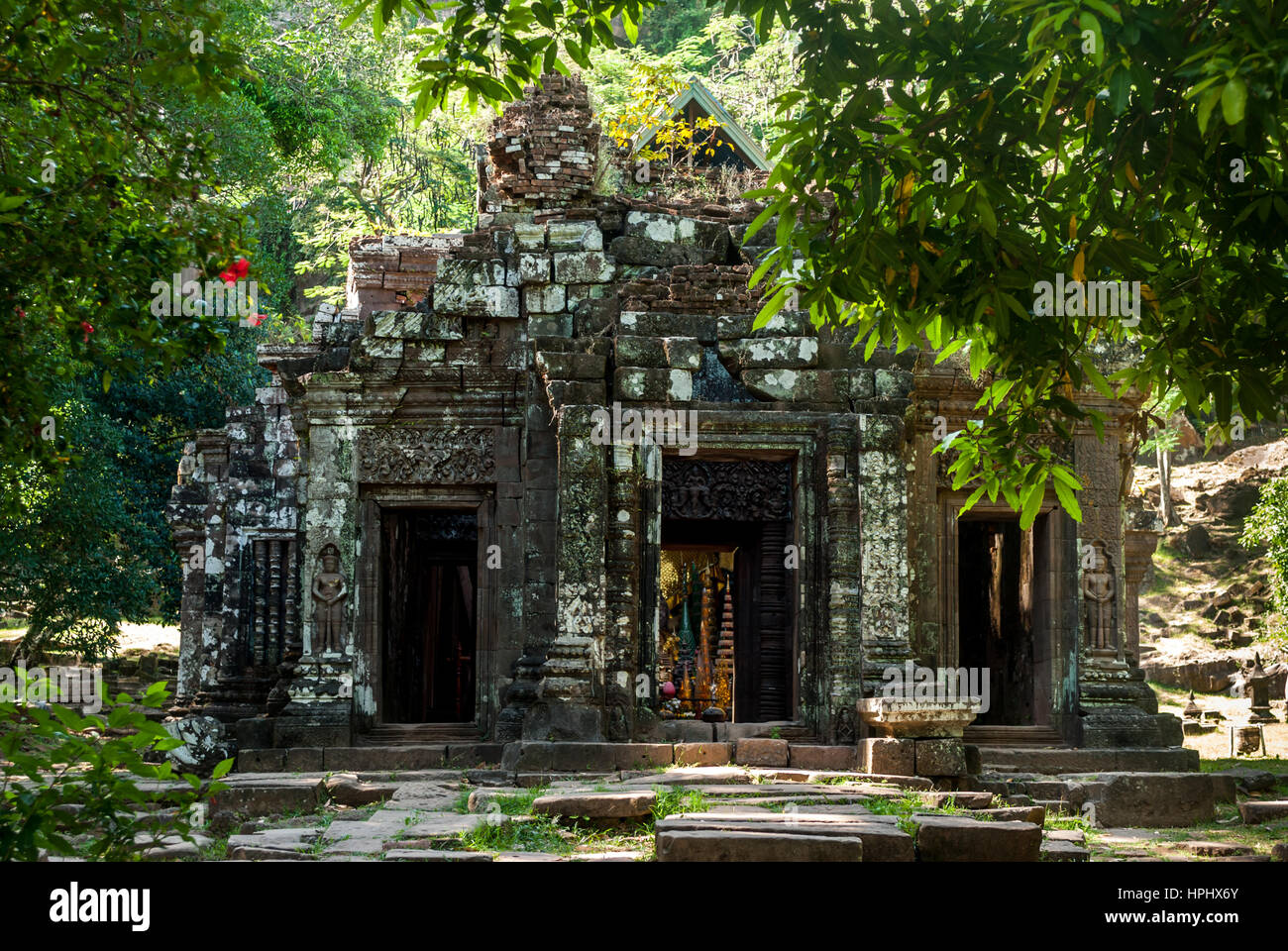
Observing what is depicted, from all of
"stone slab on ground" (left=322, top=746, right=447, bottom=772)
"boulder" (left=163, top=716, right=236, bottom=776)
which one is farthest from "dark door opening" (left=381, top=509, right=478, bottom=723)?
"boulder" (left=163, top=716, right=236, bottom=776)

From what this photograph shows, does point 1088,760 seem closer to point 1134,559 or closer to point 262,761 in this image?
point 1134,559

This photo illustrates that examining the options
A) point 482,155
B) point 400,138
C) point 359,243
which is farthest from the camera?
point 400,138

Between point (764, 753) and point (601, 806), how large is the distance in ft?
9.34

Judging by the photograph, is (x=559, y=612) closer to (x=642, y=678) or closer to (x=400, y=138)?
(x=642, y=678)

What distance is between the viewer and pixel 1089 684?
1203 cm

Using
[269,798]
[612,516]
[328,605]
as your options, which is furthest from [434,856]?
[328,605]

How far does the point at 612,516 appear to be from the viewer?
10.9 metres

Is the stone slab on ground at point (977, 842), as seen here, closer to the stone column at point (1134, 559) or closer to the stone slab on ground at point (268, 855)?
the stone slab on ground at point (268, 855)

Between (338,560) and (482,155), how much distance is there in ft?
22.5

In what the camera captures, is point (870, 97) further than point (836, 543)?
No

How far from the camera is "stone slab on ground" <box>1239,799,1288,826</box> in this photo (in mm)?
9922

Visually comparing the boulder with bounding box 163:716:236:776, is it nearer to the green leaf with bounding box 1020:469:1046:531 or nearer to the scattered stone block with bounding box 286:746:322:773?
the scattered stone block with bounding box 286:746:322:773

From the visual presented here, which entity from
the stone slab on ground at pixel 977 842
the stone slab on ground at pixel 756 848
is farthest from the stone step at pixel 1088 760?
the stone slab on ground at pixel 756 848

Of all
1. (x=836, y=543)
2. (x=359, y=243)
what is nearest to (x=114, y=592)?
(x=359, y=243)
